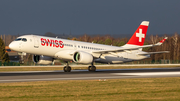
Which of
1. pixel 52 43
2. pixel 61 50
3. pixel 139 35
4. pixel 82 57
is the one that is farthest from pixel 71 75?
pixel 139 35

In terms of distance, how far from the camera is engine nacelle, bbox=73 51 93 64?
36.2 m

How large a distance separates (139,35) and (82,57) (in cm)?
1589

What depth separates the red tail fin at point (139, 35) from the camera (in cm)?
4788

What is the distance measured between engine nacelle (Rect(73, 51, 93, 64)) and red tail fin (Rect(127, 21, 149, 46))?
520 inches

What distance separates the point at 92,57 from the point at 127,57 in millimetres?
10130

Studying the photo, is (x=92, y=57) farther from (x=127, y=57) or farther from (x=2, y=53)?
(x=2, y=53)

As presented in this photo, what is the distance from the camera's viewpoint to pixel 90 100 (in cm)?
1375

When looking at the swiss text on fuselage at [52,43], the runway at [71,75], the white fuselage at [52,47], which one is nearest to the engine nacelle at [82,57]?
the white fuselage at [52,47]

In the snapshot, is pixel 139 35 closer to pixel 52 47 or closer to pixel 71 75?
pixel 52 47

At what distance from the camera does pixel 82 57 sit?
119 feet

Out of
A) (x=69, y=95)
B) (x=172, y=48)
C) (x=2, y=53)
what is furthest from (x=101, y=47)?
(x=172, y=48)

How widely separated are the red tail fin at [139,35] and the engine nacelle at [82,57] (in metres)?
13.2

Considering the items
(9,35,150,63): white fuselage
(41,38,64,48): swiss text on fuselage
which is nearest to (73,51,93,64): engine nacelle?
(9,35,150,63): white fuselage

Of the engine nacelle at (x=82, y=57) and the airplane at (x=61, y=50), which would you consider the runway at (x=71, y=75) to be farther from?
the airplane at (x=61, y=50)
